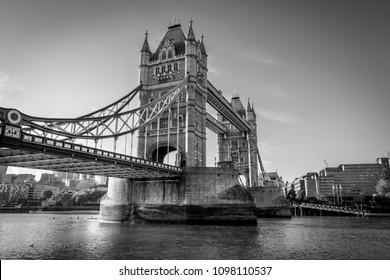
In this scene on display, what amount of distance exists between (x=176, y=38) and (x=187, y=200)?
26472mm

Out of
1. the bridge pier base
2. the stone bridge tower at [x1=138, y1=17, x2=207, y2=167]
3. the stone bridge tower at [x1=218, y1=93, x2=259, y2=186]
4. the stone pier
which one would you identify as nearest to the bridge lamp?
the stone pier

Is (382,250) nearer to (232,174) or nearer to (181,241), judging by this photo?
(181,241)

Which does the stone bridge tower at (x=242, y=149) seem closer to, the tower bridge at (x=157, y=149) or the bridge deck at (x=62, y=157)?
the tower bridge at (x=157, y=149)

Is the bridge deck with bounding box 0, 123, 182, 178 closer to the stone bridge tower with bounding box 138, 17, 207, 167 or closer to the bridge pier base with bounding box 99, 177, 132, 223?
the bridge pier base with bounding box 99, 177, 132, 223

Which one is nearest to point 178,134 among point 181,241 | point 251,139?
point 181,241

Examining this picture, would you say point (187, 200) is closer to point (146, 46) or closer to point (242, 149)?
point (146, 46)

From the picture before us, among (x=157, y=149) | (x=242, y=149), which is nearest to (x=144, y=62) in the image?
(x=157, y=149)

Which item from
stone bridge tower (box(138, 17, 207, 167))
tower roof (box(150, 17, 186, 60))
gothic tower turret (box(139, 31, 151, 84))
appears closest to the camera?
stone bridge tower (box(138, 17, 207, 167))

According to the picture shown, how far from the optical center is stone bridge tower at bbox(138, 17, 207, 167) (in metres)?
39.7

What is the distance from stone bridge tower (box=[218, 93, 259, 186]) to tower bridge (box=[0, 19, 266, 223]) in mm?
19829

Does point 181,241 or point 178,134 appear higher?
point 178,134
